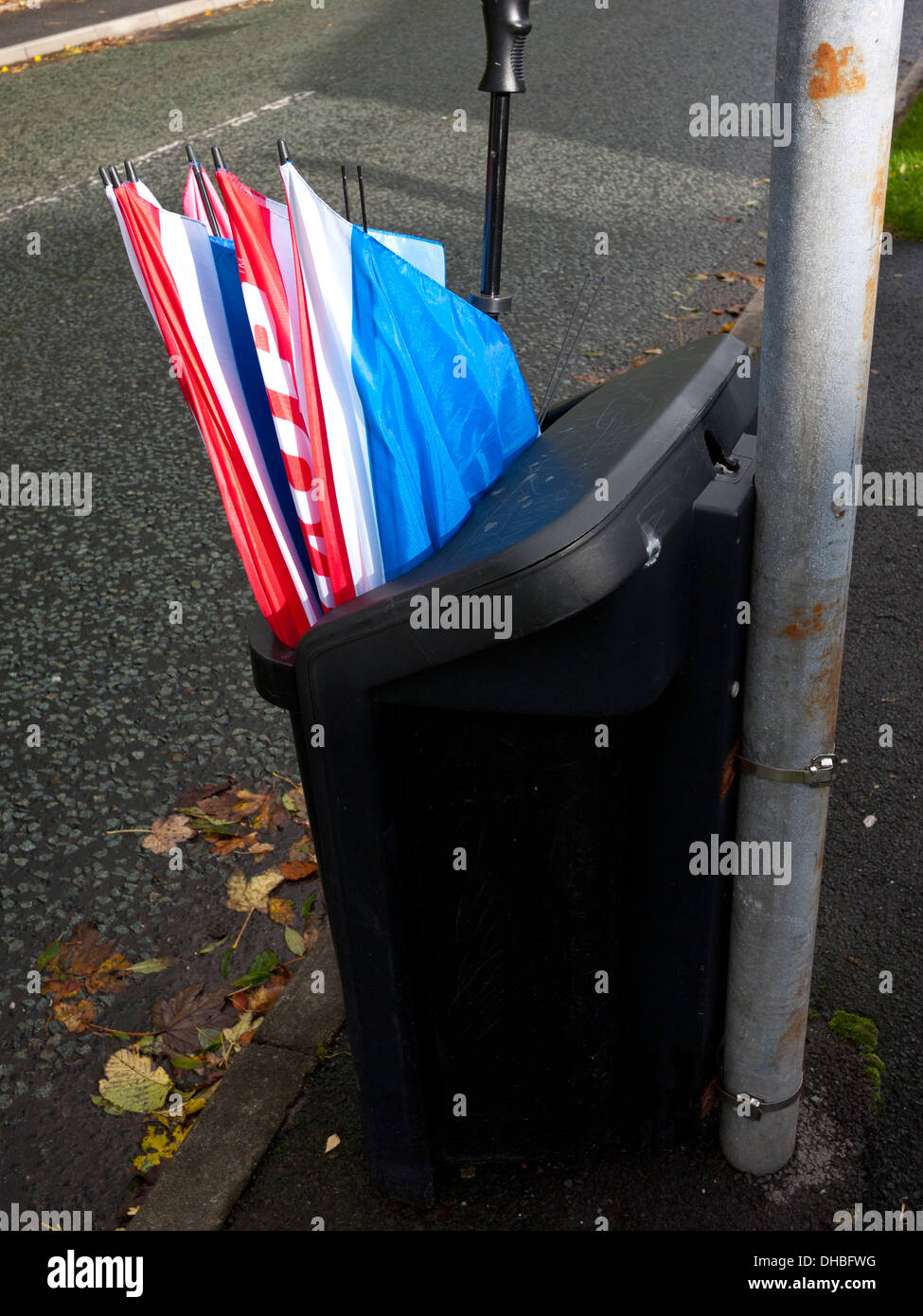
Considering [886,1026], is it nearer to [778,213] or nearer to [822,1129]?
[822,1129]

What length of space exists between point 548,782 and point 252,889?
1.37 m

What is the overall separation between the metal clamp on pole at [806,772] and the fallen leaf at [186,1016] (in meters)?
1.37

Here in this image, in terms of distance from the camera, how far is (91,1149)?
2.28 metres

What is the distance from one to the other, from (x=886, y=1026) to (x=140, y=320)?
474 cm

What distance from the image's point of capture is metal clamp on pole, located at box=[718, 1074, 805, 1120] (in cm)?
201

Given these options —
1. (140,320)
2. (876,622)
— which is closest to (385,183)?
(140,320)

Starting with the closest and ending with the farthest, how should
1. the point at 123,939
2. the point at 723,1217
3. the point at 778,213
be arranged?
the point at 778,213, the point at 723,1217, the point at 123,939

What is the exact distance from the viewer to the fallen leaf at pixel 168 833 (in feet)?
9.69

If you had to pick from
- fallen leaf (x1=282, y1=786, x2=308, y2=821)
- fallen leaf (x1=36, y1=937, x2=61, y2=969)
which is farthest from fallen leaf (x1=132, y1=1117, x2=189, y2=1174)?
fallen leaf (x1=282, y1=786, x2=308, y2=821)

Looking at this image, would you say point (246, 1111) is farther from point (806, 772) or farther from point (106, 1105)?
point (806, 772)

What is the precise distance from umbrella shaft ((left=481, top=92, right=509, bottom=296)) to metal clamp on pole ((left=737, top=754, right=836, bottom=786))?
89cm

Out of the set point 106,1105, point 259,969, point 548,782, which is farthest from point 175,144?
point 548,782

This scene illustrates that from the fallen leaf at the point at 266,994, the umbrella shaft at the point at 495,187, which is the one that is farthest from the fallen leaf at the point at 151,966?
the umbrella shaft at the point at 495,187

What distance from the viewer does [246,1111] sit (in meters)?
2.27
